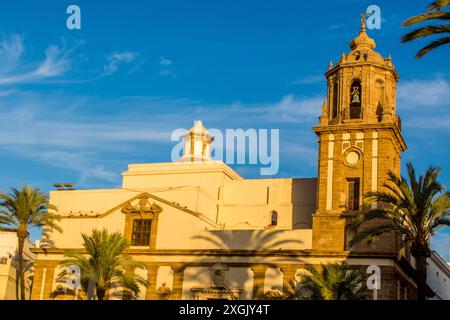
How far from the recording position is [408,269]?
145ft

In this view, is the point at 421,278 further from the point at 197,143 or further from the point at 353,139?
the point at 197,143

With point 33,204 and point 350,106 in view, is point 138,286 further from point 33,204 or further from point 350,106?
point 350,106

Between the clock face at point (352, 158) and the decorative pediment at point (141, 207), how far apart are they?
11.6m

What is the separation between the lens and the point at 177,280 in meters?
45.8

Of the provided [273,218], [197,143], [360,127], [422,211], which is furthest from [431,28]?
[197,143]

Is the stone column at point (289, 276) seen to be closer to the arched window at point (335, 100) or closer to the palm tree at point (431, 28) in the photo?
the arched window at point (335, 100)

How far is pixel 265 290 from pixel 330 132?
9.79 m

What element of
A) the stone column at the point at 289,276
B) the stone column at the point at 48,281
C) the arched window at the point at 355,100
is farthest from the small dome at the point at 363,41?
the stone column at the point at 48,281

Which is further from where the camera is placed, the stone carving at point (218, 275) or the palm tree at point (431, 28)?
the stone carving at point (218, 275)

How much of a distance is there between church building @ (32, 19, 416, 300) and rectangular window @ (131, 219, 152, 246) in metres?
0.06

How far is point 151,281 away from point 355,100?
15.9 m

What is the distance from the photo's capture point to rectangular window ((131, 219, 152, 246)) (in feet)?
156

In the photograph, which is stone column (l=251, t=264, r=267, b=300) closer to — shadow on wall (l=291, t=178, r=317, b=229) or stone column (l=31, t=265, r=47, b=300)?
shadow on wall (l=291, t=178, r=317, b=229)

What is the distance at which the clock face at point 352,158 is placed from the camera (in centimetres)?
4488
